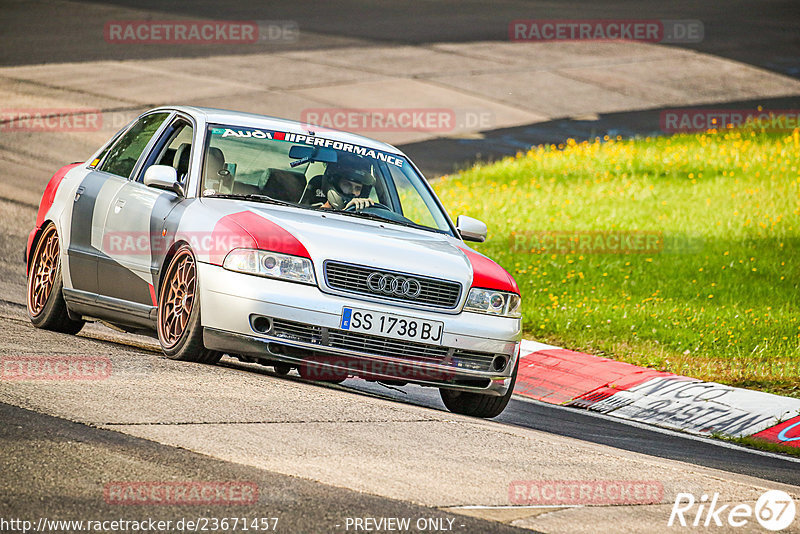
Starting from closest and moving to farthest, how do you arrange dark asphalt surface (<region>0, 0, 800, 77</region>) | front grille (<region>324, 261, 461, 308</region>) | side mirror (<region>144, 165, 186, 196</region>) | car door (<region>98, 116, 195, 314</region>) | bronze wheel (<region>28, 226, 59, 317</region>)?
front grille (<region>324, 261, 461, 308</region>)
side mirror (<region>144, 165, 186, 196</region>)
car door (<region>98, 116, 195, 314</region>)
bronze wheel (<region>28, 226, 59, 317</region>)
dark asphalt surface (<region>0, 0, 800, 77</region>)

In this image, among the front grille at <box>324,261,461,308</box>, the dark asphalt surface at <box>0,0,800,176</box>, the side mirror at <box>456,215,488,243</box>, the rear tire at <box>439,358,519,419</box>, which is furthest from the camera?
the dark asphalt surface at <box>0,0,800,176</box>

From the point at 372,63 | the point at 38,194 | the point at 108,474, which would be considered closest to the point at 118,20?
the point at 372,63

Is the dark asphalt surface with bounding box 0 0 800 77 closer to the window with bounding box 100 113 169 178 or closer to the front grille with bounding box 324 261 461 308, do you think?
the window with bounding box 100 113 169 178

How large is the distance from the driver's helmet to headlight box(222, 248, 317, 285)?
116 centimetres

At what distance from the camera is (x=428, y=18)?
38125mm

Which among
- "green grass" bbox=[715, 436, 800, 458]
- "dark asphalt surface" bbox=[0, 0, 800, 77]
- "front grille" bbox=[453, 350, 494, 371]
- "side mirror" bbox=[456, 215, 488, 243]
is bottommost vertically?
"green grass" bbox=[715, 436, 800, 458]

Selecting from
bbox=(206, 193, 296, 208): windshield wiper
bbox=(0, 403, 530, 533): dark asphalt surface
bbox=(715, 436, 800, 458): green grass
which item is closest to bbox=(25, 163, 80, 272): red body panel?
bbox=(206, 193, 296, 208): windshield wiper

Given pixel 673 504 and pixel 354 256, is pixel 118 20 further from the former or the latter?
pixel 673 504

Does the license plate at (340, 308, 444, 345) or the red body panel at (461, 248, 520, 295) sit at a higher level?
the red body panel at (461, 248, 520, 295)

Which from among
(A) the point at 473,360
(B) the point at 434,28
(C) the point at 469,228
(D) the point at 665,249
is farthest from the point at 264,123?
(B) the point at 434,28

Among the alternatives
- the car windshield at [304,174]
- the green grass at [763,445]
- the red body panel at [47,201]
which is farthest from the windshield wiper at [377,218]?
the green grass at [763,445]

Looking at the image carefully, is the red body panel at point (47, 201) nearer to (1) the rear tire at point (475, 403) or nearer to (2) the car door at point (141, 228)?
(2) the car door at point (141, 228)

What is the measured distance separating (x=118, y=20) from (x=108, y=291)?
25.6 meters

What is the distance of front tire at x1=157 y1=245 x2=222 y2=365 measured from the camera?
7.61 metres
